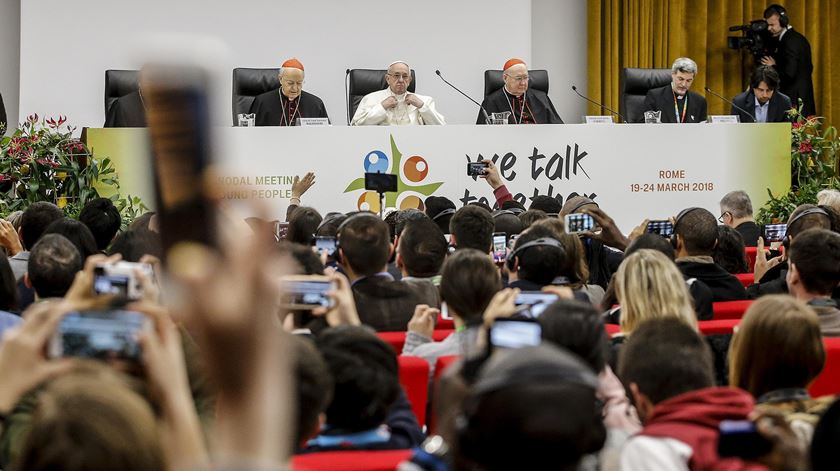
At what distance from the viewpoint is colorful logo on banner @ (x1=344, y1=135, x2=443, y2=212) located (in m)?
6.57

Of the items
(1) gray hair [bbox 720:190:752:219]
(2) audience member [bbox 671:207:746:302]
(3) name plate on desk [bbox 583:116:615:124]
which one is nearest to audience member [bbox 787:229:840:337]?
(2) audience member [bbox 671:207:746:302]

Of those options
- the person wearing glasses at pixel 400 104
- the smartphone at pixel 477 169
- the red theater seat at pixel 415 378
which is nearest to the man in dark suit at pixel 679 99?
the person wearing glasses at pixel 400 104

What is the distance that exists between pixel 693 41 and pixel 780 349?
28.2 feet

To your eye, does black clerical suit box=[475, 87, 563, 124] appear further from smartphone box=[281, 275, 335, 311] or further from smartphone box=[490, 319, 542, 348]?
smartphone box=[490, 319, 542, 348]

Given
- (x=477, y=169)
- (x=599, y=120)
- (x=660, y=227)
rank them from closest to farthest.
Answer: (x=660, y=227) < (x=477, y=169) < (x=599, y=120)

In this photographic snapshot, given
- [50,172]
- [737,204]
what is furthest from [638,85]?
[50,172]

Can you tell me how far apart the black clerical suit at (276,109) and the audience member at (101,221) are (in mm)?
3060

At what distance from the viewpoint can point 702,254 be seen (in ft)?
13.4

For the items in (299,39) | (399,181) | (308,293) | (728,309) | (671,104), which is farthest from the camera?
(299,39)

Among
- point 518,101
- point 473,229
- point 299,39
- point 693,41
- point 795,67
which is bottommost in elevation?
point 473,229

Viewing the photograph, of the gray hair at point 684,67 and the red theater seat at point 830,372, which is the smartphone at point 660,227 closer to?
the red theater seat at point 830,372

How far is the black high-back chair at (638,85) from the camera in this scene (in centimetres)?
857

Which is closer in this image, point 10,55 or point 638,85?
point 638,85

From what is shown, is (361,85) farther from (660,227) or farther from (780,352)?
(780,352)
